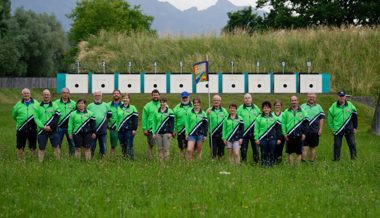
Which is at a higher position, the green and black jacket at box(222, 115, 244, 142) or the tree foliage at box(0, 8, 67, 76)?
the tree foliage at box(0, 8, 67, 76)

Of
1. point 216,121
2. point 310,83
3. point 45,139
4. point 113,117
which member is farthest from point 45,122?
point 310,83

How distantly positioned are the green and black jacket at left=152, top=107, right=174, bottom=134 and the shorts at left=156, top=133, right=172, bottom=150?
11cm

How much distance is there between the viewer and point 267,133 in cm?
1570

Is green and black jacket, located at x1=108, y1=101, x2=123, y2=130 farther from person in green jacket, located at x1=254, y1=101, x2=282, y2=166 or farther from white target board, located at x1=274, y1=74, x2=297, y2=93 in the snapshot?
white target board, located at x1=274, y1=74, x2=297, y2=93

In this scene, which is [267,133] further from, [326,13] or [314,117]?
[326,13]

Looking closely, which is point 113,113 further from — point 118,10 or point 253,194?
point 118,10

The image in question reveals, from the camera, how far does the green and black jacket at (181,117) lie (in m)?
16.8

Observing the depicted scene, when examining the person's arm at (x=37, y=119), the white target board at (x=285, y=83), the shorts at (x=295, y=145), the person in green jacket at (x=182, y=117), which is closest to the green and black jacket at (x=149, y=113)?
the person in green jacket at (x=182, y=117)

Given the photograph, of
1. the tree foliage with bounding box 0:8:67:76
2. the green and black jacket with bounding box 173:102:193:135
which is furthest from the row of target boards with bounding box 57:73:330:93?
the tree foliage with bounding box 0:8:67:76

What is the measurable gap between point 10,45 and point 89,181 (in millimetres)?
63214

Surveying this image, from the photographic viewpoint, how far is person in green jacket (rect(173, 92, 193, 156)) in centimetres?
1675

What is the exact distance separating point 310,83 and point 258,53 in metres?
6.55

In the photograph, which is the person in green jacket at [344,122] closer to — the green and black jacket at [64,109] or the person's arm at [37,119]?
the green and black jacket at [64,109]

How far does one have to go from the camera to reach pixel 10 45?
71750 millimetres
